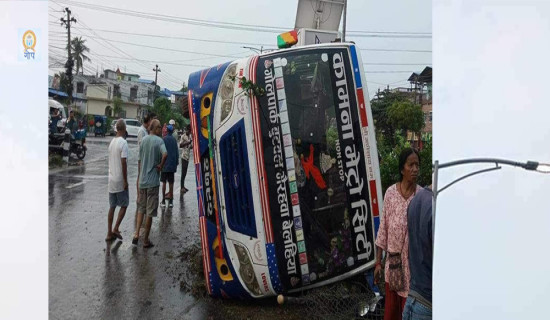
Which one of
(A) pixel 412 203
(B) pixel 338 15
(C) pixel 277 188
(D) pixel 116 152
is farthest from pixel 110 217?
(A) pixel 412 203

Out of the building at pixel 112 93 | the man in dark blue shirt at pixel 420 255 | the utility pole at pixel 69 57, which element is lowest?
the man in dark blue shirt at pixel 420 255

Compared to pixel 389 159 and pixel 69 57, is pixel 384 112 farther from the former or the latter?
pixel 69 57

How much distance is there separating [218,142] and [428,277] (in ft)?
4.82

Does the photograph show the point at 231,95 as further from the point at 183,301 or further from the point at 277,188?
the point at 183,301

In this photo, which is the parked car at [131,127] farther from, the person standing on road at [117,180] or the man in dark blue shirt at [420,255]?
the man in dark blue shirt at [420,255]

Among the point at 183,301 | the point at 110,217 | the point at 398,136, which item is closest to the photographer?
the point at 398,136

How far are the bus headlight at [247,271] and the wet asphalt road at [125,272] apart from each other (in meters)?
0.17

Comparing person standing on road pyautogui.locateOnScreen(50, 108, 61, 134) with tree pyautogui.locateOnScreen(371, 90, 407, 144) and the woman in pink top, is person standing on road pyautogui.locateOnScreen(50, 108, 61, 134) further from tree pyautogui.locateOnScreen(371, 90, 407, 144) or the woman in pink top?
the woman in pink top

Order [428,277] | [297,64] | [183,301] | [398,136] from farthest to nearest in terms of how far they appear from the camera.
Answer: [183,301], [297,64], [398,136], [428,277]

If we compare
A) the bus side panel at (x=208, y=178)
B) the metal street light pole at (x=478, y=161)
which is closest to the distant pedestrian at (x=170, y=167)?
the bus side panel at (x=208, y=178)

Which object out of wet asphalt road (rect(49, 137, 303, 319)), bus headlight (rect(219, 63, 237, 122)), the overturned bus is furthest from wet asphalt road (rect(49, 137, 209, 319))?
bus headlight (rect(219, 63, 237, 122))

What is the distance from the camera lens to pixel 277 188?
296 centimetres

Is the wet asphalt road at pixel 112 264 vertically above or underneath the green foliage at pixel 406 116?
underneath

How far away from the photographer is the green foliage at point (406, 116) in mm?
2375
